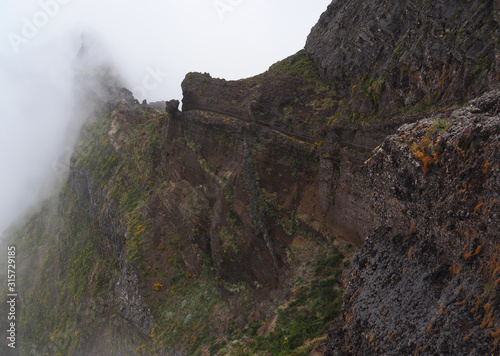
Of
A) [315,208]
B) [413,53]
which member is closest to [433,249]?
[413,53]

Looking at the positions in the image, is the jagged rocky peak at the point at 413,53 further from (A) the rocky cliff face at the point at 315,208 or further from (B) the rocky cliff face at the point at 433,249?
(B) the rocky cliff face at the point at 433,249

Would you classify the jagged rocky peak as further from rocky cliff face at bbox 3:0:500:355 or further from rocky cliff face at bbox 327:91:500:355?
rocky cliff face at bbox 327:91:500:355

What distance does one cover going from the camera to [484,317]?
6719 millimetres

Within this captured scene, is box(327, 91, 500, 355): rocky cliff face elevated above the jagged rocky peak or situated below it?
below

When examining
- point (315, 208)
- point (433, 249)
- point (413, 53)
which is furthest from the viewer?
point (315, 208)

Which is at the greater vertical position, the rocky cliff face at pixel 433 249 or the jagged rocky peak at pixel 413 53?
the jagged rocky peak at pixel 413 53

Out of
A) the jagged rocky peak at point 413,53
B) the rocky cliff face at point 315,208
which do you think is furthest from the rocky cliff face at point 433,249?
the jagged rocky peak at point 413,53

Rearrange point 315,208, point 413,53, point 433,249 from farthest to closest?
point 315,208 → point 413,53 → point 433,249

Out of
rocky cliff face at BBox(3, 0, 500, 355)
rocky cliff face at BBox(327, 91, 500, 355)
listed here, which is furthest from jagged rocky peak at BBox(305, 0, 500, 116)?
rocky cliff face at BBox(327, 91, 500, 355)

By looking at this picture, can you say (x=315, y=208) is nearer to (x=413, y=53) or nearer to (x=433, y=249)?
(x=413, y=53)

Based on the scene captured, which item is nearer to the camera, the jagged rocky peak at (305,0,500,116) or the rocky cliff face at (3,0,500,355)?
the rocky cliff face at (3,0,500,355)

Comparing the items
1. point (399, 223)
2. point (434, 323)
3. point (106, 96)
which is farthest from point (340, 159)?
point (106, 96)

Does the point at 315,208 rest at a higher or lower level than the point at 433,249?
higher

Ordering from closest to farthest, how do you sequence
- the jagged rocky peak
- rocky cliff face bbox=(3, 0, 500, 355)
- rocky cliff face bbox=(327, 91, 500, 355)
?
rocky cliff face bbox=(327, 91, 500, 355)
rocky cliff face bbox=(3, 0, 500, 355)
the jagged rocky peak
